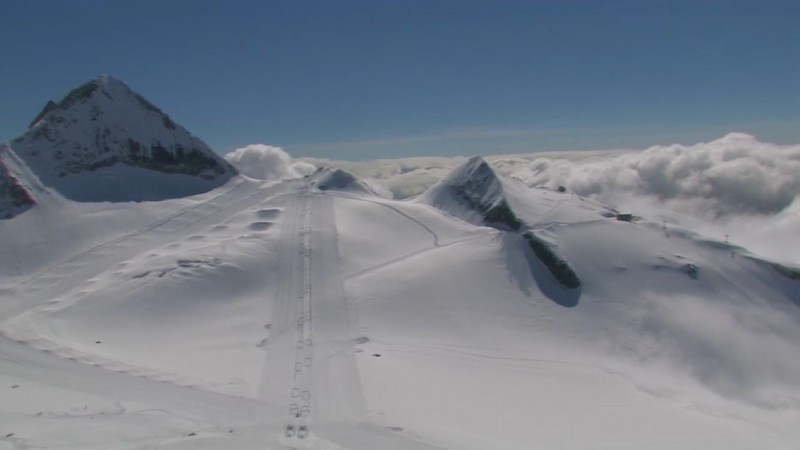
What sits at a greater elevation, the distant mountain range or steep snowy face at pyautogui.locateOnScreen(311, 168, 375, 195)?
the distant mountain range

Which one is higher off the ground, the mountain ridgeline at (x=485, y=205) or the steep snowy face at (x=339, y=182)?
the steep snowy face at (x=339, y=182)

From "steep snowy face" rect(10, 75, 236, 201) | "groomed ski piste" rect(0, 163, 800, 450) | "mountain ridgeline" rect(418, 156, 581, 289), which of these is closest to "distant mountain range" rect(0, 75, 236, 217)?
"steep snowy face" rect(10, 75, 236, 201)

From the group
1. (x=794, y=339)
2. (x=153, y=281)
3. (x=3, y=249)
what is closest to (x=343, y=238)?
(x=153, y=281)

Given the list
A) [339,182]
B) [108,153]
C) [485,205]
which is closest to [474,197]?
[485,205]

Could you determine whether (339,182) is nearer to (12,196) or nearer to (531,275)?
(531,275)

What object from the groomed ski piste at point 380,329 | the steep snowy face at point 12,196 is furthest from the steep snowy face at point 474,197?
the steep snowy face at point 12,196

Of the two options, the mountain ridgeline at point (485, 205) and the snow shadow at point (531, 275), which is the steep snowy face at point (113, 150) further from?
the snow shadow at point (531, 275)

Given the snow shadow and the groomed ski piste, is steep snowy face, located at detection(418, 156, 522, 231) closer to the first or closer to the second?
the groomed ski piste

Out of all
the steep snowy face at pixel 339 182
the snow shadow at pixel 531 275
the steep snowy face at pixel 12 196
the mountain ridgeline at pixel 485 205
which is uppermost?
the steep snowy face at pixel 12 196
